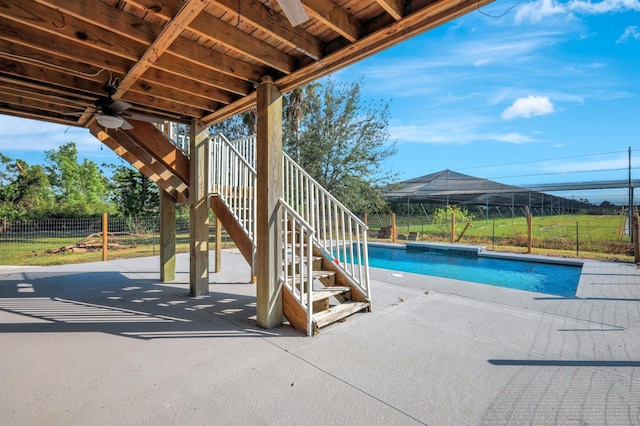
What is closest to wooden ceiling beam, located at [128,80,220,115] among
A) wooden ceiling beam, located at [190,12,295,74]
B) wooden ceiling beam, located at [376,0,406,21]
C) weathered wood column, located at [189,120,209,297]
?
weathered wood column, located at [189,120,209,297]

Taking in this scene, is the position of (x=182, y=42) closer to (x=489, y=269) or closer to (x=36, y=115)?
(x=36, y=115)

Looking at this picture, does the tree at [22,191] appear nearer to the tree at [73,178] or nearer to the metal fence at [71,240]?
the tree at [73,178]

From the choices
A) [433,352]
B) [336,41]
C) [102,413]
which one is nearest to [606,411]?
[433,352]

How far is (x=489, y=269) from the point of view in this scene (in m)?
8.07

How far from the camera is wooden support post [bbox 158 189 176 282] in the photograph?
531 centimetres

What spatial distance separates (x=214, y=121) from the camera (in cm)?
446

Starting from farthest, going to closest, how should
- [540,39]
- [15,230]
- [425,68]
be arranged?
1. [15,230]
2. [425,68]
3. [540,39]

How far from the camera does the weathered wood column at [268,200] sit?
3.12 meters

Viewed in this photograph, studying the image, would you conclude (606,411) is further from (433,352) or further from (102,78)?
(102,78)

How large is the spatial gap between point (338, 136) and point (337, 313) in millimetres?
9408

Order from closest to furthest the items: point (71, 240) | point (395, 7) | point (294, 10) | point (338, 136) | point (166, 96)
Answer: point (294, 10)
point (395, 7)
point (166, 96)
point (71, 240)
point (338, 136)

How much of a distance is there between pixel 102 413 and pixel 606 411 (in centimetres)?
294

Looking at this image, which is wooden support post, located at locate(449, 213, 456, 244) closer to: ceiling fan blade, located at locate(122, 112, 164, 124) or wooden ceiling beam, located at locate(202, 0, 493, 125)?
wooden ceiling beam, located at locate(202, 0, 493, 125)

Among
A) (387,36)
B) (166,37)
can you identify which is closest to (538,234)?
(387,36)
